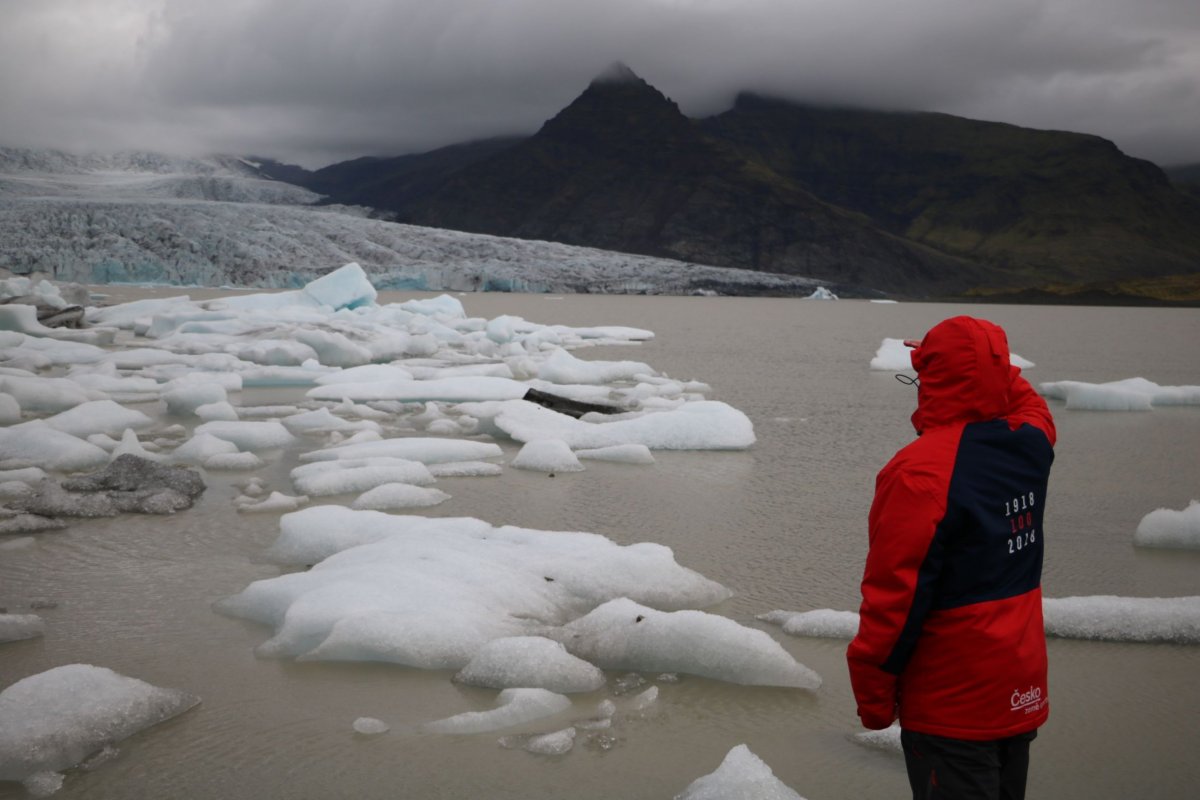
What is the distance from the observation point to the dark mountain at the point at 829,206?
455 ft

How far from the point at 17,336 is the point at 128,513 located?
1092 centimetres

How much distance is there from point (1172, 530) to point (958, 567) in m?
4.12

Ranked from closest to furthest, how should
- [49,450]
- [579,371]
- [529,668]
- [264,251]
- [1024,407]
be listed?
[1024,407] → [529,668] → [49,450] → [579,371] → [264,251]

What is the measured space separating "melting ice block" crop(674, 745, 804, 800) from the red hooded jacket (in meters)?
0.63

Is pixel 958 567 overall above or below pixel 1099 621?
above

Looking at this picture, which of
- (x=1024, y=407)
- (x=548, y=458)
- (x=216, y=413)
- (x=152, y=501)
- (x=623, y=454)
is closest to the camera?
(x=1024, y=407)

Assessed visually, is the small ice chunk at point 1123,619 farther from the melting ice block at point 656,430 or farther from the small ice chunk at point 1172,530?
the melting ice block at point 656,430

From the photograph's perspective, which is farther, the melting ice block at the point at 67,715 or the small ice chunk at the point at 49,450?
the small ice chunk at the point at 49,450

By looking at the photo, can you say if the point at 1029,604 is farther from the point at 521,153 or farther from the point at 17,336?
the point at 521,153

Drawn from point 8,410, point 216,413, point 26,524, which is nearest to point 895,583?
point 26,524

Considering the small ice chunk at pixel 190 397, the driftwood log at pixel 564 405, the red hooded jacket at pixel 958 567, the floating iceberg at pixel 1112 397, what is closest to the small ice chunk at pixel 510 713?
the red hooded jacket at pixel 958 567

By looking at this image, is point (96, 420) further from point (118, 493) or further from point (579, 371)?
point (579, 371)

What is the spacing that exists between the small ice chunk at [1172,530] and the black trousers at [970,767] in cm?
395

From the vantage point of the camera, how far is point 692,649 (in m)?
3.30
